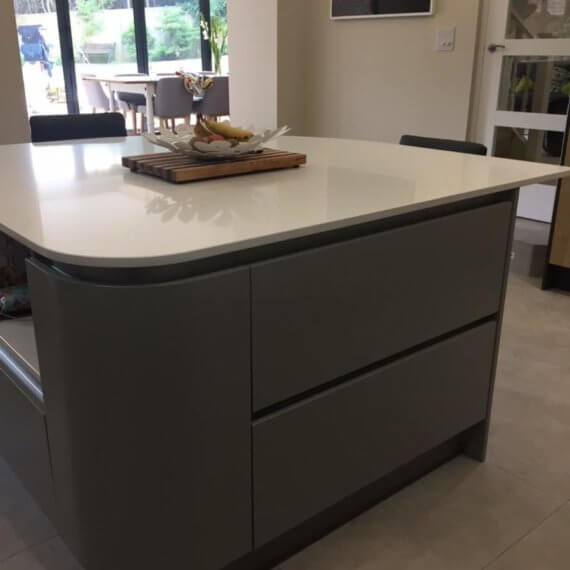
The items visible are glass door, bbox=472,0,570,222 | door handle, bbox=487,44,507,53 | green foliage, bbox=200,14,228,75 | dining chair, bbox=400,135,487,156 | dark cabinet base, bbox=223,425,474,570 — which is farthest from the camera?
green foliage, bbox=200,14,228,75

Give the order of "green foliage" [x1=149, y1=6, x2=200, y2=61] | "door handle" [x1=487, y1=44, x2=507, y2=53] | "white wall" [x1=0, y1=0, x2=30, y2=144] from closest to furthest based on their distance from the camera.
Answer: "white wall" [x1=0, y1=0, x2=30, y2=144], "door handle" [x1=487, y1=44, x2=507, y2=53], "green foliage" [x1=149, y1=6, x2=200, y2=61]

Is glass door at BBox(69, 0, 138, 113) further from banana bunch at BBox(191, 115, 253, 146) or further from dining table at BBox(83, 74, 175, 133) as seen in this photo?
banana bunch at BBox(191, 115, 253, 146)

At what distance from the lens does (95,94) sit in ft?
23.8

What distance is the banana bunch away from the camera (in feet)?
5.64

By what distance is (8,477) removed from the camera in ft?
6.09

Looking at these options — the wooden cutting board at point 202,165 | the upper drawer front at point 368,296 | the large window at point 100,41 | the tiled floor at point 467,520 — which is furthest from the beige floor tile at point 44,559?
the large window at point 100,41

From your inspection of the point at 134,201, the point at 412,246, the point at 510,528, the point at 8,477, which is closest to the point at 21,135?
the point at 8,477

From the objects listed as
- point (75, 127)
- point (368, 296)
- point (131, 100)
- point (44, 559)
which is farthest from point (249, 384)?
point (131, 100)

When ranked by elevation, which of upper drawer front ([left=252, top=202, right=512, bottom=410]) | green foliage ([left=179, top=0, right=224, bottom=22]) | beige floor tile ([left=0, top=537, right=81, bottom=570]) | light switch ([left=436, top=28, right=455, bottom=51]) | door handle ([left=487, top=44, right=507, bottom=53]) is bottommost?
beige floor tile ([left=0, top=537, right=81, bottom=570])

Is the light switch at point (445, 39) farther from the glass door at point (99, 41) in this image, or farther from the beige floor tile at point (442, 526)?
the glass door at point (99, 41)

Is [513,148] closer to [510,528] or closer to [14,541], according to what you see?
[510,528]

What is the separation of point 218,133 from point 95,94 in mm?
6108

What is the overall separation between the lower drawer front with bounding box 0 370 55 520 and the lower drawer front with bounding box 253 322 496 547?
1.54 feet

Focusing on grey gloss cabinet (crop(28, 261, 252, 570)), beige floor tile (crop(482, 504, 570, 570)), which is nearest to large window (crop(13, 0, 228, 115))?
grey gloss cabinet (crop(28, 261, 252, 570))
